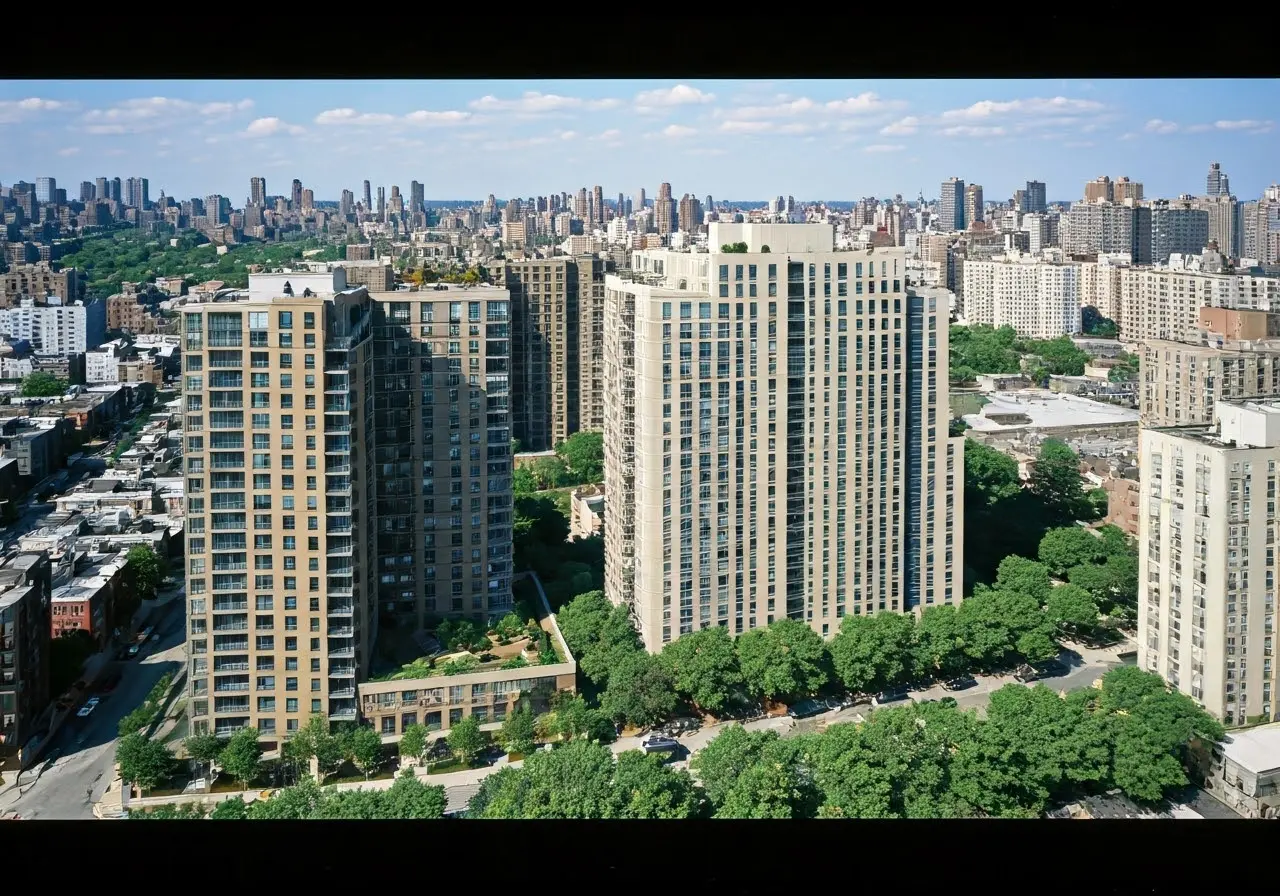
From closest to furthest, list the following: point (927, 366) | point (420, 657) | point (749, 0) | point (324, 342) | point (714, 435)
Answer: point (749, 0)
point (324, 342)
point (420, 657)
point (714, 435)
point (927, 366)

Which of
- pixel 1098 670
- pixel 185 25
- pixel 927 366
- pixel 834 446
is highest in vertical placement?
pixel 185 25

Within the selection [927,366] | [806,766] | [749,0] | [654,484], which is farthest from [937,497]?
[749,0]

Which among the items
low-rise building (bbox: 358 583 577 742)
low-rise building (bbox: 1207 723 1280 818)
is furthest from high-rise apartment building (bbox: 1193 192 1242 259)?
low-rise building (bbox: 358 583 577 742)

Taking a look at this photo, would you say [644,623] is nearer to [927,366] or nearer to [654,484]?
[654,484]

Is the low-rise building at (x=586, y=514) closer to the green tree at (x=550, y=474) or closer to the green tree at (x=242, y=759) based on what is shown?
the green tree at (x=550, y=474)

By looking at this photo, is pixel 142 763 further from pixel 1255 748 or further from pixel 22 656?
pixel 1255 748

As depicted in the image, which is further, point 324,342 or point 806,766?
point 324,342

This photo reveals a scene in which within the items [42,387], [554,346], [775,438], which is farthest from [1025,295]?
[42,387]
